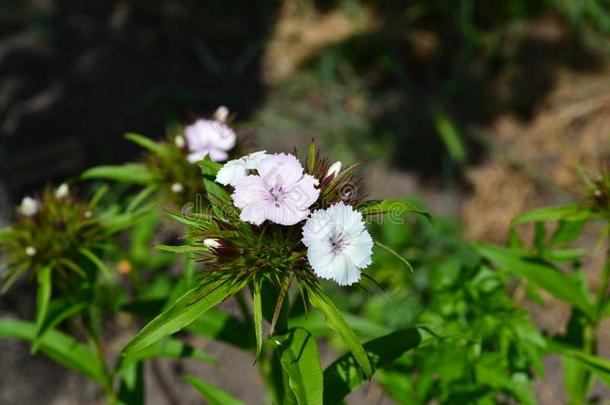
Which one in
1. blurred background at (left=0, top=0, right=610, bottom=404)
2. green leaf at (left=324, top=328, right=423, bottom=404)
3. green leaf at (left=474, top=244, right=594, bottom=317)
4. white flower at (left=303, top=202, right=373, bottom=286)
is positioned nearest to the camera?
white flower at (left=303, top=202, right=373, bottom=286)

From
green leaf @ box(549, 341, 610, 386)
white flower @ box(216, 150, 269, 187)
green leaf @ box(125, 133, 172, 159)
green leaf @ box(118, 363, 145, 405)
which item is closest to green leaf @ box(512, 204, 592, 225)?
green leaf @ box(549, 341, 610, 386)

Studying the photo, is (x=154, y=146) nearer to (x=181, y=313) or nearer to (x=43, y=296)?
(x=43, y=296)

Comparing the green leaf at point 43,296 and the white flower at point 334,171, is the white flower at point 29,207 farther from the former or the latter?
the white flower at point 334,171

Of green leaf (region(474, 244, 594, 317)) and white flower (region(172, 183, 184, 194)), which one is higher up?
white flower (region(172, 183, 184, 194))

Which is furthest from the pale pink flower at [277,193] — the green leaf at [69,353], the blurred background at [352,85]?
the blurred background at [352,85]

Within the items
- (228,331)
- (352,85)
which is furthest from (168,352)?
(352,85)

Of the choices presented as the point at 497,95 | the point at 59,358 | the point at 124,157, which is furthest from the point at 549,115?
the point at 59,358

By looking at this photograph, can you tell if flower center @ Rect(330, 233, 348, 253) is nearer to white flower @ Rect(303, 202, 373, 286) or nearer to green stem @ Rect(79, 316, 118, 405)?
white flower @ Rect(303, 202, 373, 286)
